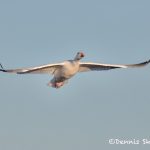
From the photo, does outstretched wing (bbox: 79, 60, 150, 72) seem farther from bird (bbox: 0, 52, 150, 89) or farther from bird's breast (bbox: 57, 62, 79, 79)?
bird's breast (bbox: 57, 62, 79, 79)

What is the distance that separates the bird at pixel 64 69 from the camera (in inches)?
1976

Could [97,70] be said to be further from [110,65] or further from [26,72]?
[26,72]

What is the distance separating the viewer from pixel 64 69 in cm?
5038

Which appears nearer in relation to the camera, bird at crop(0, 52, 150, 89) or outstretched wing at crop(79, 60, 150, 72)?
bird at crop(0, 52, 150, 89)

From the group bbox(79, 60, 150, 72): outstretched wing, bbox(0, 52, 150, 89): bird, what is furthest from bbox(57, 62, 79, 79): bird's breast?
bbox(79, 60, 150, 72): outstretched wing

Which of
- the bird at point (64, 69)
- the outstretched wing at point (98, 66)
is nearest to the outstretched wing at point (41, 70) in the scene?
the bird at point (64, 69)

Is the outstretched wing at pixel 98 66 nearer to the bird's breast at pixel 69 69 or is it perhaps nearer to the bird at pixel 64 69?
the bird at pixel 64 69

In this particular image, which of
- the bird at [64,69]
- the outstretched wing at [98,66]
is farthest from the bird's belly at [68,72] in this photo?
the outstretched wing at [98,66]

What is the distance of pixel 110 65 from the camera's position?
51969 millimetres

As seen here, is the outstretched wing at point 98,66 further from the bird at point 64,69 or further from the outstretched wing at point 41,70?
the outstretched wing at point 41,70

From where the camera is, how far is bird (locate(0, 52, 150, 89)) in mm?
50188

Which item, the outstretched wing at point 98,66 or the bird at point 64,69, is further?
the outstretched wing at point 98,66

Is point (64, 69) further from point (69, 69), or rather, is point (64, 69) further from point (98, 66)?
point (98, 66)

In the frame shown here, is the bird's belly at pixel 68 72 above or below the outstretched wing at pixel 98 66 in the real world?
above
